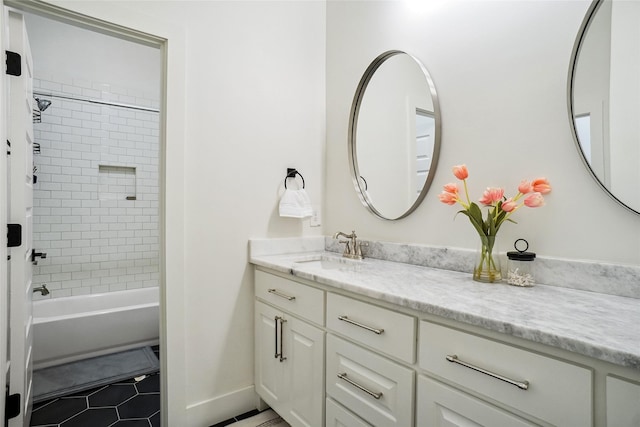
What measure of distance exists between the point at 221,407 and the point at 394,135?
1.75 meters

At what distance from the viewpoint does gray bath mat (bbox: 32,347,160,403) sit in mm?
2070

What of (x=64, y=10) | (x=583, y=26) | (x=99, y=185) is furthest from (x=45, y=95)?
(x=583, y=26)

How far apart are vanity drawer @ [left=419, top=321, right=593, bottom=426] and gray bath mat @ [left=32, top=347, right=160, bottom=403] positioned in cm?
219

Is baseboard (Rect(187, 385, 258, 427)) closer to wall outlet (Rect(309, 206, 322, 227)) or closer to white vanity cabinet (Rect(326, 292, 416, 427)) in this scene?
white vanity cabinet (Rect(326, 292, 416, 427))

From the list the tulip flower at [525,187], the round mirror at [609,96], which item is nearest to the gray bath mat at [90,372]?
the tulip flower at [525,187]

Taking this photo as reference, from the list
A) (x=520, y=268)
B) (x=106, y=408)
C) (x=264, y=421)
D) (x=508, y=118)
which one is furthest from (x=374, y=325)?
(x=106, y=408)

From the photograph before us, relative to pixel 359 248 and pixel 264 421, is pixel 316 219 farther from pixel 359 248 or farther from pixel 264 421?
pixel 264 421

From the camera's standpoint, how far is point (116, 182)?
327 centimetres

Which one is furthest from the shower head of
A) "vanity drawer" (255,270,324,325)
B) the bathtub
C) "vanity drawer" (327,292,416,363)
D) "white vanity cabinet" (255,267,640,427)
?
"vanity drawer" (327,292,416,363)

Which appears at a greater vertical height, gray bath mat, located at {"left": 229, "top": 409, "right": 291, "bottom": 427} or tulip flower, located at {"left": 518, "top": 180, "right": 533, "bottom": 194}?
tulip flower, located at {"left": 518, "top": 180, "right": 533, "bottom": 194}

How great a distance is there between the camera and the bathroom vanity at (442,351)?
69cm

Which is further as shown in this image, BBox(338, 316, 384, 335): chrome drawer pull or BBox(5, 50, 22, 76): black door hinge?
BBox(5, 50, 22, 76): black door hinge

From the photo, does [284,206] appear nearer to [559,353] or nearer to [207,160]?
[207,160]

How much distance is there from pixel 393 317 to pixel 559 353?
46 cm
